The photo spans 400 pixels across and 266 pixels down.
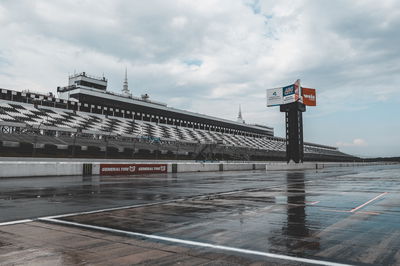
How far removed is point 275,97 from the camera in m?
62.0

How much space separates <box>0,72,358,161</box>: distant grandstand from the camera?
43.5 m

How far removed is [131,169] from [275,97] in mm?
36089

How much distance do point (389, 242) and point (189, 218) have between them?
4.72 m

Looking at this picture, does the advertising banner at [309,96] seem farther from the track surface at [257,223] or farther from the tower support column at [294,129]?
the track surface at [257,223]

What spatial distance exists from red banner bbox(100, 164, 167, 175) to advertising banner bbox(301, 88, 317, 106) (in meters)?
35.3

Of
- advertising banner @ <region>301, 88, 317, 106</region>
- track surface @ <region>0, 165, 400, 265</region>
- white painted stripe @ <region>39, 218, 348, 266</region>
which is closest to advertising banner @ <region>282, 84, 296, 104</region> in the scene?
advertising banner @ <region>301, 88, 317, 106</region>

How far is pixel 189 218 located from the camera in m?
8.67

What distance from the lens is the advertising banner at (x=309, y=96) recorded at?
2443 inches

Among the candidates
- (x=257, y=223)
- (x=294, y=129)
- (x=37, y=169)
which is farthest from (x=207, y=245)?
(x=294, y=129)

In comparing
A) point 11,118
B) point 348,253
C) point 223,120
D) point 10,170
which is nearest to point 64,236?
point 348,253

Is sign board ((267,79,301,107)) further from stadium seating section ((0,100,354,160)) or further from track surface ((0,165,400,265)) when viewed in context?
track surface ((0,165,400,265))

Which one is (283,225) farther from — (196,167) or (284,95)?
(284,95)

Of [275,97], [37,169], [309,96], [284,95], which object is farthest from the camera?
[309,96]

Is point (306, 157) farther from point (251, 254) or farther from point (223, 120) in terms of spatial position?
point (251, 254)
